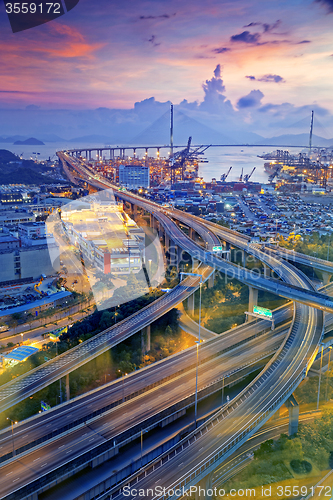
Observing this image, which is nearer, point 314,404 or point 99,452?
point 99,452

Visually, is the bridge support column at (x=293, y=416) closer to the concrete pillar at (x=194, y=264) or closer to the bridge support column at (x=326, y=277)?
the concrete pillar at (x=194, y=264)

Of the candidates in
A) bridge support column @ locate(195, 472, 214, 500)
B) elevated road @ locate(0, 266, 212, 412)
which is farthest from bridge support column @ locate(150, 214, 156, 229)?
bridge support column @ locate(195, 472, 214, 500)

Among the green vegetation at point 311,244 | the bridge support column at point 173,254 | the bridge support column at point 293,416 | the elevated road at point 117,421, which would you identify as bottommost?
the bridge support column at point 293,416

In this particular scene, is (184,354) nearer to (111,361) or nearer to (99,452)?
(111,361)

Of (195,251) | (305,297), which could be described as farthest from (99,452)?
(195,251)

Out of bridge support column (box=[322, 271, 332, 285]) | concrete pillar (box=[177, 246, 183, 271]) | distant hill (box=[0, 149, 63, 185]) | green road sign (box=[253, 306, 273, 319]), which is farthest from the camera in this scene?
distant hill (box=[0, 149, 63, 185])

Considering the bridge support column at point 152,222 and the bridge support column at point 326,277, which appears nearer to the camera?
the bridge support column at point 326,277

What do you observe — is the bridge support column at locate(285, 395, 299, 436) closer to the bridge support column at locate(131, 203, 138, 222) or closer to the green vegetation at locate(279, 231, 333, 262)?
the green vegetation at locate(279, 231, 333, 262)

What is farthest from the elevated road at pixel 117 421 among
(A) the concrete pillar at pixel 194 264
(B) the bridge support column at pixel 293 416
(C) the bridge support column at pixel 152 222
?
(C) the bridge support column at pixel 152 222
